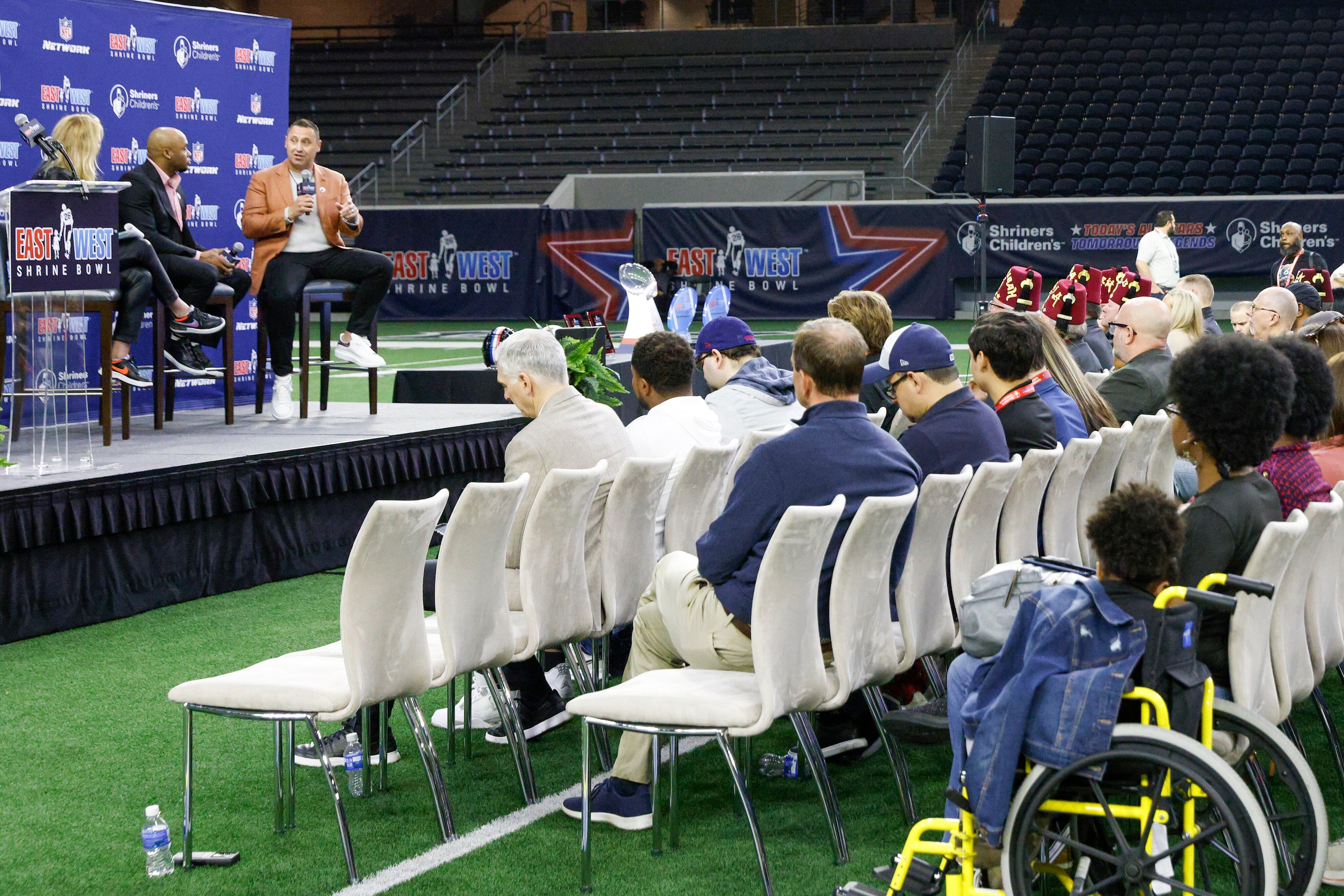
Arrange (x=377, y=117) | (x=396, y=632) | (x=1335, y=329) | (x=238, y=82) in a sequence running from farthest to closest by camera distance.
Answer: (x=377, y=117) → (x=238, y=82) → (x=1335, y=329) → (x=396, y=632)

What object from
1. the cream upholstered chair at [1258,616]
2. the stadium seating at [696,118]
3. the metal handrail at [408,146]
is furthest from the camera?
the metal handrail at [408,146]

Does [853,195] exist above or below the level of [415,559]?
above

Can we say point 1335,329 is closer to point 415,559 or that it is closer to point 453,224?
→ point 415,559

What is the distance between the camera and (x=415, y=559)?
11.7 feet

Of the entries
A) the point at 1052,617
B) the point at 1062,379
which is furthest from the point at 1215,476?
the point at 1062,379

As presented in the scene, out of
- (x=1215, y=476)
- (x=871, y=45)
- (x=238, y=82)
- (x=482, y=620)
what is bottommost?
(x=482, y=620)

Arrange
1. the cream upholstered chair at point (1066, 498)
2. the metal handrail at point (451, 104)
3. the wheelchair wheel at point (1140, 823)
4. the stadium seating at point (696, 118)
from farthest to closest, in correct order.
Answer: the metal handrail at point (451, 104)
the stadium seating at point (696, 118)
the cream upholstered chair at point (1066, 498)
the wheelchair wheel at point (1140, 823)

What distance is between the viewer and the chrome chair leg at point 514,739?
13.1ft

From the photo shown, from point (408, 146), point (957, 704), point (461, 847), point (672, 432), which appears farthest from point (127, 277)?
point (408, 146)

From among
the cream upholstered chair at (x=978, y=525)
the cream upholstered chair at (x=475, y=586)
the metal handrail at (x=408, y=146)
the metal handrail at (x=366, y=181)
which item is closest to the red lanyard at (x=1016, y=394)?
the cream upholstered chair at (x=978, y=525)

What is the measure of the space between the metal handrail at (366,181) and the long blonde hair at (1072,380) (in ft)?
63.1

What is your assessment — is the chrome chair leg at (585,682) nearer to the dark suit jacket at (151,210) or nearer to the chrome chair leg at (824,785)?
the chrome chair leg at (824,785)

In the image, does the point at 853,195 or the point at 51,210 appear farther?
the point at 853,195

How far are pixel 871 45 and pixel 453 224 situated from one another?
9.80 m
